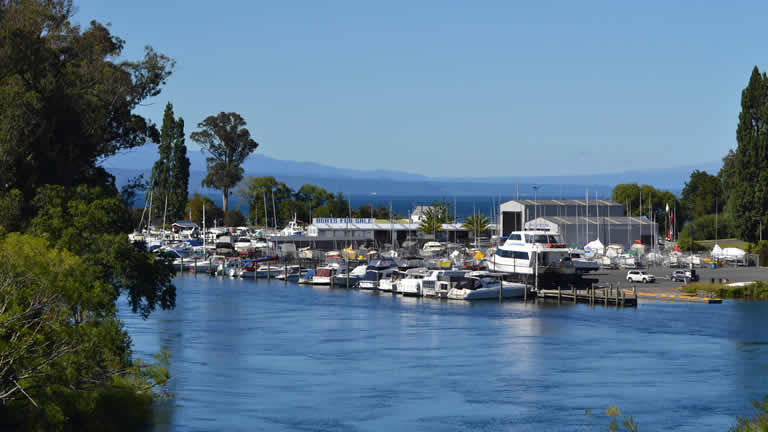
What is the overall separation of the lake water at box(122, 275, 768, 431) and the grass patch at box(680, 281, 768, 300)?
254 centimetres

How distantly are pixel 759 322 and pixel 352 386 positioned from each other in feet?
105

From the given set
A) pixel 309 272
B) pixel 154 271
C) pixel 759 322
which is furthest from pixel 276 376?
pixel 309 272

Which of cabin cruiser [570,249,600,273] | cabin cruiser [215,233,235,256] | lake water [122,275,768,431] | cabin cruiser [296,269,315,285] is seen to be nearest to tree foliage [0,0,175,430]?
lake water [122,275,768,431]

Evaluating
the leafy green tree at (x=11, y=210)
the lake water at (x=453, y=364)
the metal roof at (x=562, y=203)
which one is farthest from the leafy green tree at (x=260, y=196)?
the leafy green tree at (x=11, y=210)

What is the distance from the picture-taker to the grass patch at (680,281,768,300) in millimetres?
74375

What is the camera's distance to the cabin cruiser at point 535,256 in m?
81.6

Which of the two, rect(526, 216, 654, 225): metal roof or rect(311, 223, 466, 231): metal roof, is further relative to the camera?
rect(311, 223, 466, 231): metal roof

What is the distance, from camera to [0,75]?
38.3m

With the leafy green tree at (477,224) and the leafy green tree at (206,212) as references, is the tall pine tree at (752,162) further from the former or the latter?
the leafy green tree at (206,212)

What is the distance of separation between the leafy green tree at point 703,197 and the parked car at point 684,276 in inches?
2031

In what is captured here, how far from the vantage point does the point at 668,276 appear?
87875 millimetres

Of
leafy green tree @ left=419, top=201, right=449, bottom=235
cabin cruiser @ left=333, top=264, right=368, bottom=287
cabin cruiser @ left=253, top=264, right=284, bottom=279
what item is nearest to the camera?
cabin cruiser @ left=333, top=264, right=368, bottom=287

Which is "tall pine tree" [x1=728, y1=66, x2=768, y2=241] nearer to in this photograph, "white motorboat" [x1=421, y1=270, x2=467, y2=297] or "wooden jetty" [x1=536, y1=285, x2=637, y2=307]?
"wooden jetty" [x1=536, y1=285, x2=637, y2=307]

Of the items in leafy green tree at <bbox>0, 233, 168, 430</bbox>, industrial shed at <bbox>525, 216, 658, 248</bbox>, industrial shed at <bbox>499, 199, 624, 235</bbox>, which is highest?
industrial shed at <bbox>499, 199, 624, 235</bbox>
